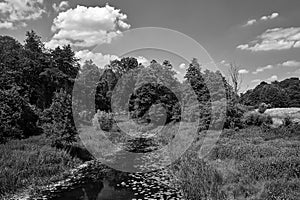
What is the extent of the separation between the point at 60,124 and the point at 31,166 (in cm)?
555

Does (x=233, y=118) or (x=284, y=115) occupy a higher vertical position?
(x=284, y=115)

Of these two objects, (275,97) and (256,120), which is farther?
(275,97)

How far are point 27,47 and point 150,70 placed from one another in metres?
26.5

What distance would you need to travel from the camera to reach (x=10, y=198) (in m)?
13.6

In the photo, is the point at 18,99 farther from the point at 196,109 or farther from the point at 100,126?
the point at 196,109

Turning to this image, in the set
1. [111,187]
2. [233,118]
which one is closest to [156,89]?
[233,118]

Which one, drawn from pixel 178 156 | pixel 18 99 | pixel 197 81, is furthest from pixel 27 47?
pixel 178 156

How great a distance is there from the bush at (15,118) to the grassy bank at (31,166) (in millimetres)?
3658

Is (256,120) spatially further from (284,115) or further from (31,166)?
(31,166)

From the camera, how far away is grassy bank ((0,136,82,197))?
15.0 m

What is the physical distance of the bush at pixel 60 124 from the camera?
886 inches

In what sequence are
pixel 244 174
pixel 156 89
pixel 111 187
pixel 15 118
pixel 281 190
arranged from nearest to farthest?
pixel 281 190 → pixel 244 174 → pixel 111 187 → pixel 15 118 → pixel 156 89

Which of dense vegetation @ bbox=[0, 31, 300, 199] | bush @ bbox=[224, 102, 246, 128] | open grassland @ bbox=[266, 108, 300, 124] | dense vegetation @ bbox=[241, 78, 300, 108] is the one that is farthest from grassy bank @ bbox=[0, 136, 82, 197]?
dense vegetation @ bbox=[241, 78, 300, 108]

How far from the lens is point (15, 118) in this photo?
29.1m
